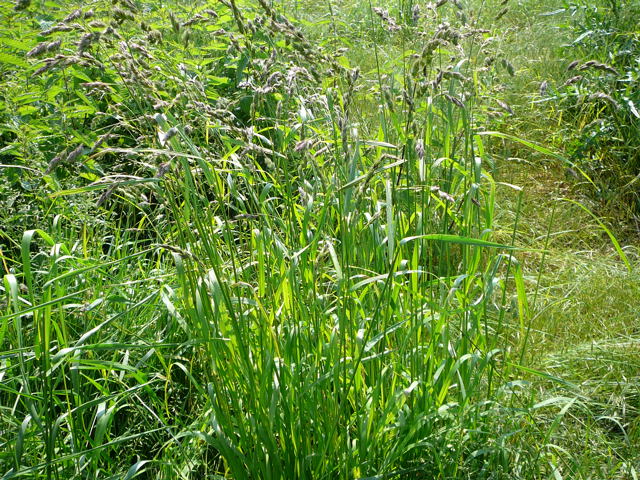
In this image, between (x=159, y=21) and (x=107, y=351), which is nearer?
(x=107, y=351)

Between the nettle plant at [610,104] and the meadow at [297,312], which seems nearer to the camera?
the meadow at [297,312]

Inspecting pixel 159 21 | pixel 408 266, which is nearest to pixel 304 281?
pixel 408 266

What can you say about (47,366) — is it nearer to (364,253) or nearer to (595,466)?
(364,253)

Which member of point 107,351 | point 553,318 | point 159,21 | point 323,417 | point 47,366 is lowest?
point 553,318

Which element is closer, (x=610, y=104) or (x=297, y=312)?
(x=297, y=312)

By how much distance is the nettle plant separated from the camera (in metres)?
3.78

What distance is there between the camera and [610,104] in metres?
3.75

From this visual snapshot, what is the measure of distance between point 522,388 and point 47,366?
140 cm

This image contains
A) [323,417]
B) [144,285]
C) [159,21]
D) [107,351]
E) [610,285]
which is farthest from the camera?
[159,21]

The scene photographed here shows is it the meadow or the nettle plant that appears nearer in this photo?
the meadow

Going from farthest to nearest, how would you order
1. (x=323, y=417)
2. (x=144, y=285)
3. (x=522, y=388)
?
(x=144, y=285) < (x=522, y=388) < (x=323, y=417)

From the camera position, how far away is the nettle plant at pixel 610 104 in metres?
3.78

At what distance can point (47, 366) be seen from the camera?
1717 millimetres

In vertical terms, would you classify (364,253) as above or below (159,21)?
below
